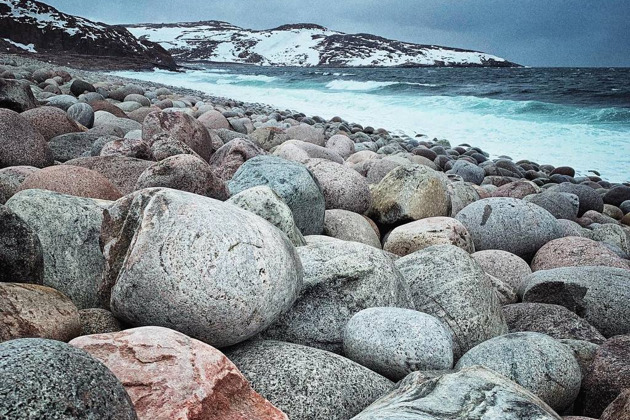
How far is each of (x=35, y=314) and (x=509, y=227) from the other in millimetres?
4437

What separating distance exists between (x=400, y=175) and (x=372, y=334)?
322 cm

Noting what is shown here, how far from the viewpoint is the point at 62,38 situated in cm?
4512

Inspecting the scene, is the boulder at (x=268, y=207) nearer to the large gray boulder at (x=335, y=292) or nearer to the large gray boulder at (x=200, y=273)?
the large gray boulder at (x=335, y=292)

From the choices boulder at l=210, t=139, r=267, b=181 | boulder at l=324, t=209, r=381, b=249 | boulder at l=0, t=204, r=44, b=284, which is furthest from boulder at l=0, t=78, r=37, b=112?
boulder at l=0, t=204, r=44, b=284

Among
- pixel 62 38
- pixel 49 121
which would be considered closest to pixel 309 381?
pixel 49 121

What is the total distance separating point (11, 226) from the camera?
8.02ft

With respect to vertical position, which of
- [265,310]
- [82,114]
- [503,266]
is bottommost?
[503,266]

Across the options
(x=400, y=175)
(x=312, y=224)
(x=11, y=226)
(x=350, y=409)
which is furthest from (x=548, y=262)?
(x=11, y=226)

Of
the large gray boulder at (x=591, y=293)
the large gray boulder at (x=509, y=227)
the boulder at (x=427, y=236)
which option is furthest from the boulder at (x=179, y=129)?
the large gray boulder at (x=591, y=293)

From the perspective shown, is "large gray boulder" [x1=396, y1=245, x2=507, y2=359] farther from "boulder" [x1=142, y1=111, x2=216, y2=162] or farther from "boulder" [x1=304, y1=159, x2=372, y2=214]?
"boulder" [x1=142, y1=111, x2=216, y2=162]

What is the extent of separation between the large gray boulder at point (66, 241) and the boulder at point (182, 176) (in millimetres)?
806

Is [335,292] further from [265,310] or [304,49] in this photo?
[304,49]

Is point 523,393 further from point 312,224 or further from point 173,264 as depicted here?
point 312,224

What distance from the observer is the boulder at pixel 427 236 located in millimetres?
4711
